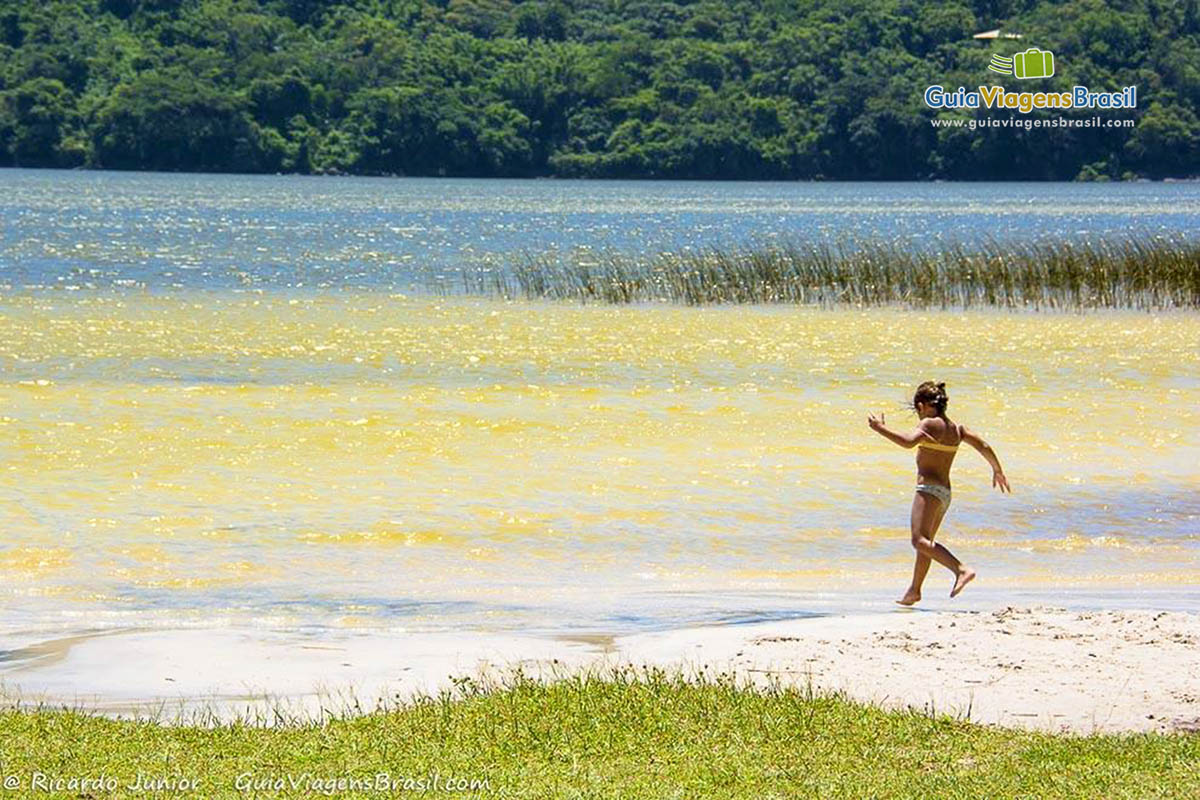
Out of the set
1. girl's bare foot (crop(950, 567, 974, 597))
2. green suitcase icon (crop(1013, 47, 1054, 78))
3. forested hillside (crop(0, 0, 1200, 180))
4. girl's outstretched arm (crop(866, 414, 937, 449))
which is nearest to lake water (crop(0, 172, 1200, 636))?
girl's bare foot (crop(950, 567, 974, 597))

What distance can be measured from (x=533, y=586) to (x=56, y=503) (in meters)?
4.87

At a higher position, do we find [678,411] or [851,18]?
[851,18]

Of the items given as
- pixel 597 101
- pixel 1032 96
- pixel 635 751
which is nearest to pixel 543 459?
pixel 635 751

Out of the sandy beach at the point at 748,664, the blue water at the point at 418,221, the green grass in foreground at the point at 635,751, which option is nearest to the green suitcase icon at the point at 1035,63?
the blue water at the point at 418,221

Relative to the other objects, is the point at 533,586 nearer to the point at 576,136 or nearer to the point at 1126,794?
the point at 1126,794

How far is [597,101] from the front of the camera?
16312 cm

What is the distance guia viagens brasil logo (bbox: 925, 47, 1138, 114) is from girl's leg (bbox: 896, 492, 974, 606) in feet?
492

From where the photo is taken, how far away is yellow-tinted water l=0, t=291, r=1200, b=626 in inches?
478

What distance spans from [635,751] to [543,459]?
412 inches

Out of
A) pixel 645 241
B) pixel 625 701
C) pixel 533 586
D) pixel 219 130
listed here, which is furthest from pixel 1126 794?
pixel 219 130

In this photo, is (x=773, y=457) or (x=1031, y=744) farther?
(x=773, y=457)

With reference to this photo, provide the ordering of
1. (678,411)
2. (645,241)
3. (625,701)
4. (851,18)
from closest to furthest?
(625,701)
(678,411)
(645,241)
(851,18)

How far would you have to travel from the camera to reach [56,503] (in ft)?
48.7

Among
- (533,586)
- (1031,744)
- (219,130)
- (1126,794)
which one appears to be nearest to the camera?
(1126,794)
